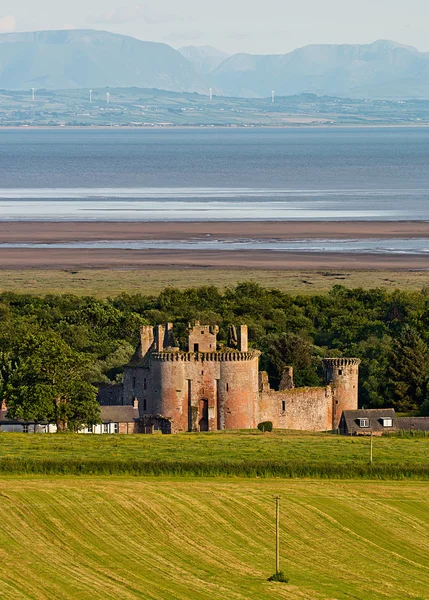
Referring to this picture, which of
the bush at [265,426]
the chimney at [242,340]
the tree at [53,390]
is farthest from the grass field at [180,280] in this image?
the bush at [265,426]

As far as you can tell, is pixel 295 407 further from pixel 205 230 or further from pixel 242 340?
pixel 205 230

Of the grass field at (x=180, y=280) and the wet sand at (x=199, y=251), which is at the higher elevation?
the wet sand at (x=199, y=251)

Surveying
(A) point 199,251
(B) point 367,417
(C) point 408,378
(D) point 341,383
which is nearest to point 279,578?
(B) point 367,417

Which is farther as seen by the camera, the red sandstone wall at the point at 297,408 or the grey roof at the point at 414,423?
the grey roof at the point at 414,423

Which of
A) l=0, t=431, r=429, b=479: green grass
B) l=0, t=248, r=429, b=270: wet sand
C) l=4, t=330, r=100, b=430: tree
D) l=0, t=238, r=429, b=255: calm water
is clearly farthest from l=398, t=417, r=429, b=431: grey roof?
l=0, t=238, r=429, b=255: calm water

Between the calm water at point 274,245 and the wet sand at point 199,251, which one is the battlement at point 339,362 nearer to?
the wet sand at point 199,251

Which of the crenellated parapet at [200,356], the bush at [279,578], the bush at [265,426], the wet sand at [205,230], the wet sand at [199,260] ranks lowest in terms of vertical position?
the bush at [265,426]
